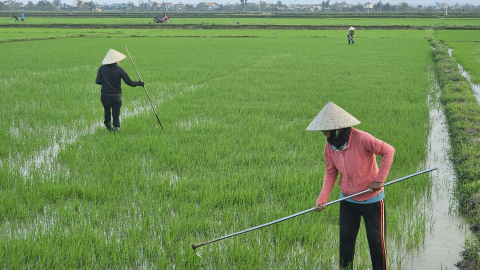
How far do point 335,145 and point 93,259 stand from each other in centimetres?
157

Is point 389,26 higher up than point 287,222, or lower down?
higher up

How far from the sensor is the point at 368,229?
2.54 metres

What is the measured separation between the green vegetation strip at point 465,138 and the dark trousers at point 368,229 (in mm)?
773

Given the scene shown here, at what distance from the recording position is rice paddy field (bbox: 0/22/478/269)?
3.01 metres

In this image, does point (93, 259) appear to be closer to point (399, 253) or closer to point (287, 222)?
point (287, 222)

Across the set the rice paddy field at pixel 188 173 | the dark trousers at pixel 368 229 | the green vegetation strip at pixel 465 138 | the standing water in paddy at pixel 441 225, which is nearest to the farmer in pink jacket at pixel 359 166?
the dark trousers at pixel 368 229

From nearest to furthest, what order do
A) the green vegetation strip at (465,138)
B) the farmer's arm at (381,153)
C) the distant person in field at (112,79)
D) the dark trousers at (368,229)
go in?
the farmer's arm at (381,153), the dark trousers at (368,229), the green vegetation strip at (465,138), the distant person in field at (112,79)

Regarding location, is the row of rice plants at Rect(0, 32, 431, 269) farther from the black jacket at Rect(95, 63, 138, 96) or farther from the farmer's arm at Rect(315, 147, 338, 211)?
the black jacket at Rect(95, 63, 138, 96)

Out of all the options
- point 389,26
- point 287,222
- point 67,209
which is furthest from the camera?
point 389,26

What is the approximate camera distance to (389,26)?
35469 mm

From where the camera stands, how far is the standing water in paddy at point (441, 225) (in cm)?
304

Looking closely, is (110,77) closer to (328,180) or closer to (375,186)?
(328,180)

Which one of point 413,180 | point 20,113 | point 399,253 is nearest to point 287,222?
point 399,253

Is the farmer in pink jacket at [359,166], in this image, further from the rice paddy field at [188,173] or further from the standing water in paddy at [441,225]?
the standing water in paddy at [441,225]
